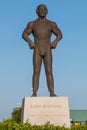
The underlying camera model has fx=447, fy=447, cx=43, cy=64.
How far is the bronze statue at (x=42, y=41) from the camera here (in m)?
14.0

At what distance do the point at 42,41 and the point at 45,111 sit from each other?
2.30 meters

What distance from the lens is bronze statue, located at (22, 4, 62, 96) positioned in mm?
14008

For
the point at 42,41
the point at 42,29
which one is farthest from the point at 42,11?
the point at 42,41

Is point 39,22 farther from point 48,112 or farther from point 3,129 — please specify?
point 3,129

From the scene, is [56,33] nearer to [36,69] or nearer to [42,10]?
[42,10]

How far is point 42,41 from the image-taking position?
46.7 ft

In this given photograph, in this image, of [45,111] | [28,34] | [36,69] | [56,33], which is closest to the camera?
[45,111]

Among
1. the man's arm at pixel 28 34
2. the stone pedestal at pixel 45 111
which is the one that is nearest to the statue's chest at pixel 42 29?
the man's arm at pixel 28 34

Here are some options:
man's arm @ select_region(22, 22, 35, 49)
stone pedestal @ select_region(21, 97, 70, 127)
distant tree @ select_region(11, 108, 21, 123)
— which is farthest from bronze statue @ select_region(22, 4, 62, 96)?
distant tree @ select_region(11, 108, 21, 123)

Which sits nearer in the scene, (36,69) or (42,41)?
(36,69)

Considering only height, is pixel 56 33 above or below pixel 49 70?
above

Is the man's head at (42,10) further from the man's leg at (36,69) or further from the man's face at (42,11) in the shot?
the man's leg at (36,69)

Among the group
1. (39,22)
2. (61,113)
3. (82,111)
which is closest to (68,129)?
(61,113)

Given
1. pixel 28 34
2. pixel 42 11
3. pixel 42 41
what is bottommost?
pixel 42 41
